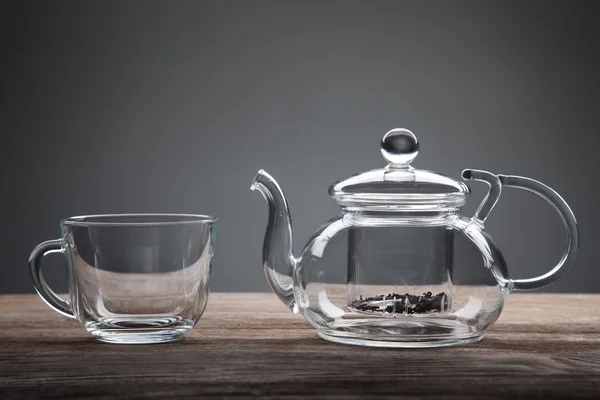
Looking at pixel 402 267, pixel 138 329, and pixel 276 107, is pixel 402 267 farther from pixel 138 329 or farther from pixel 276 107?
pixel 276 107

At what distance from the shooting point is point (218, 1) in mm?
3070

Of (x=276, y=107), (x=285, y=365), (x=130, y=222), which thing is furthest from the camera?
(x=276, y=107)

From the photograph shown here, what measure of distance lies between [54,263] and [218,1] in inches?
47.2

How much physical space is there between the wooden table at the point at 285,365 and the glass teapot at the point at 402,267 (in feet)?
0.08

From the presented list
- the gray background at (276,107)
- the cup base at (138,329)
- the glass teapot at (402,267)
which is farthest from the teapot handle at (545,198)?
the gray background at (276,107)

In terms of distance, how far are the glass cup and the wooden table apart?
2 cm

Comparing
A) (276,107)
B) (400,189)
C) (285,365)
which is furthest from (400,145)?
(276,107)

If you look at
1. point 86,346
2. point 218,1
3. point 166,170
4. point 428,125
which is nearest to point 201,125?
point 166,170

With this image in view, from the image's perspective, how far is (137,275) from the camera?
746mm

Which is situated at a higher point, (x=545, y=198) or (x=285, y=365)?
(x=545, y=198)

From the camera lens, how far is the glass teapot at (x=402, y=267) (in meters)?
0.76

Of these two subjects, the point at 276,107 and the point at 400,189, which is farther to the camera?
the point at 276,107

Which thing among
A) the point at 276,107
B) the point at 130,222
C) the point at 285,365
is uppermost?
the point at 276,107

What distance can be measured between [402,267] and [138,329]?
264 millimetres
